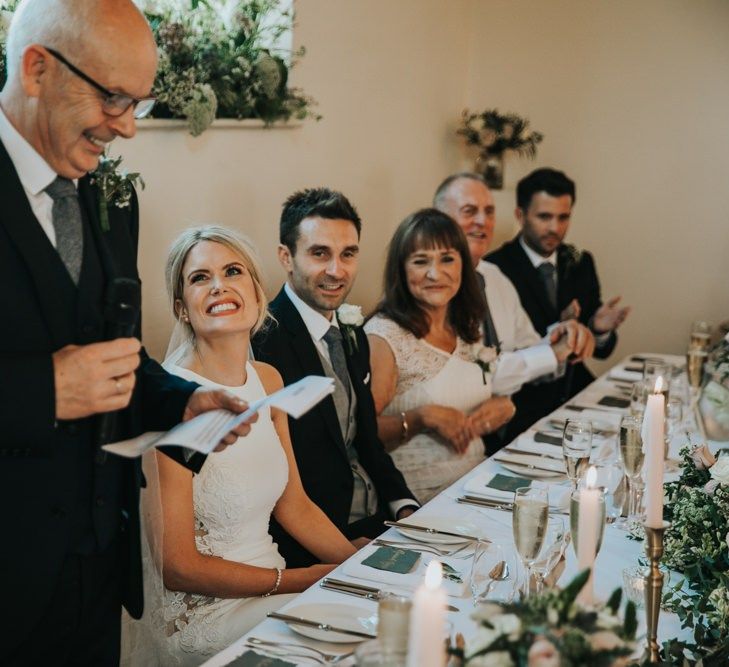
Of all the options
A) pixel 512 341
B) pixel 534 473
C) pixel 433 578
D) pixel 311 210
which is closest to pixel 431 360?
pixel 311 210

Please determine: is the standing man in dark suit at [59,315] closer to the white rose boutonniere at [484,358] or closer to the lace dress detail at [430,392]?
the lace dress detail at [430,392]

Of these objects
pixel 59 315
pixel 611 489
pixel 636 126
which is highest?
pixel 636 126

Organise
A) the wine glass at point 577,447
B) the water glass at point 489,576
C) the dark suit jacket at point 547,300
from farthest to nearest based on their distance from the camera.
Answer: the dark suit jacket at point 547,300 < the wine glass at point 577,447 < the water glass at point 489,576

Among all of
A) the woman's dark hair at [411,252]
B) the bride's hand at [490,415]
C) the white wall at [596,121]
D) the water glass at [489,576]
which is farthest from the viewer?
Answer: the white wall at [596,121]

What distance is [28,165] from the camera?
1.71m

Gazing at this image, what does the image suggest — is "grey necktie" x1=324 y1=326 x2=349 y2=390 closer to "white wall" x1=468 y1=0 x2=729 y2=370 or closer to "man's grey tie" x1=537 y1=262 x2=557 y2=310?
"man's grey tie" x1=537 y1=262 x2=557 y2=310

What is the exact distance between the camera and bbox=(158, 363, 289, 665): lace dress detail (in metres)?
2.27

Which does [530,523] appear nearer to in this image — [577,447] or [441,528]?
[441,528]

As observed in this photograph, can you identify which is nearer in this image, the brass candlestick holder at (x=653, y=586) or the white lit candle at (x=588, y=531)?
the white lit candle at (x=588, y=531)

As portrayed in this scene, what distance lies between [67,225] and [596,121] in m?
4.75

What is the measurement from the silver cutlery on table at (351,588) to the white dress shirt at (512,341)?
2.15m

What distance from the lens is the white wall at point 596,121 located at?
5098 millimetres

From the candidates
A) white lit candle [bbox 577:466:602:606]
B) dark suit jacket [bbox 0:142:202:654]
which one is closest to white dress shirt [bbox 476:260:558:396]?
dark suit jacket [bbox 0:142:202:654]

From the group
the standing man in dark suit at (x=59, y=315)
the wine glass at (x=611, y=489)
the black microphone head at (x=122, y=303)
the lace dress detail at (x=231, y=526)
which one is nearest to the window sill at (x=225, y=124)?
the lace dress detail at (x=231, y=526)
